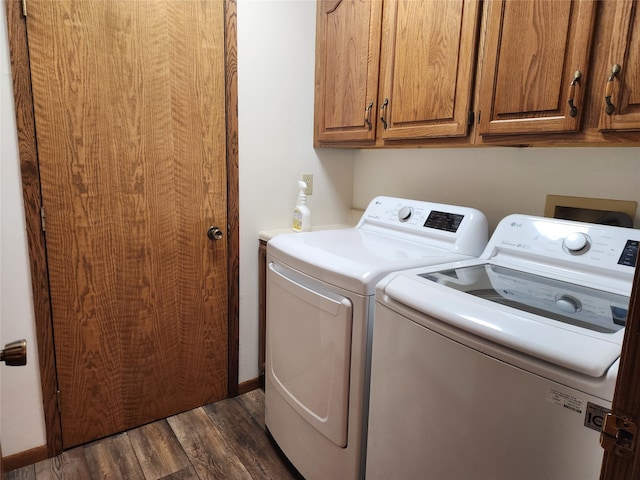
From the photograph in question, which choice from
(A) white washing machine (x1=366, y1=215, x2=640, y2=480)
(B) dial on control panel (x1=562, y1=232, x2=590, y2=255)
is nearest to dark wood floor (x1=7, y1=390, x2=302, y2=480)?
(A) white washing machine (x1=366, y1=215, x2=640, y2=480)

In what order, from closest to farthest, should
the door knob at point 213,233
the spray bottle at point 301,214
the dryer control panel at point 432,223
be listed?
the dryer control panel at point 432,223 → the door knob at point 213,233 → the spray bottle at point 301,214

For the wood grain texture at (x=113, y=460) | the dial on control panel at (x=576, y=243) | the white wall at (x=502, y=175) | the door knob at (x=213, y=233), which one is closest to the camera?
the dial on control panel at (x=576, y=243)

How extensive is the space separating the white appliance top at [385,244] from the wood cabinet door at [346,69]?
394 millimetres

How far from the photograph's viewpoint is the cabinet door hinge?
0.42m

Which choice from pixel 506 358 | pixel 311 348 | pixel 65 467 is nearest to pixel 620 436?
pixel 506 358

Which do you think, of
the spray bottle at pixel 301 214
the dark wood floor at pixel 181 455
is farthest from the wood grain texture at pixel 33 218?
the spray bottle at pixel 301 214

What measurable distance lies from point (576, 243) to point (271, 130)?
1.43 m

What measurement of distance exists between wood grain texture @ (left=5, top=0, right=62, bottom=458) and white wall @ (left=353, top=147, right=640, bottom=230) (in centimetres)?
158

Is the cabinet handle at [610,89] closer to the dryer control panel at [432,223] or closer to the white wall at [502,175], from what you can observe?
the white wall at [502,175]

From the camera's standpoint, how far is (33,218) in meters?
1.50

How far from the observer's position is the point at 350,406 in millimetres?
1270

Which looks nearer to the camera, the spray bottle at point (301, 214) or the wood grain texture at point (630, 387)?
the wood grain texture at point (630, 387)

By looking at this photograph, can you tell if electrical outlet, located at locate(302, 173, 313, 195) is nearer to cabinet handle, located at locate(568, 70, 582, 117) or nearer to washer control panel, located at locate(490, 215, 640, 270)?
washer control panel, located at locate(490, 215, 640, 270)

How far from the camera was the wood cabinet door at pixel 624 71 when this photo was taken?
39.1 inches
